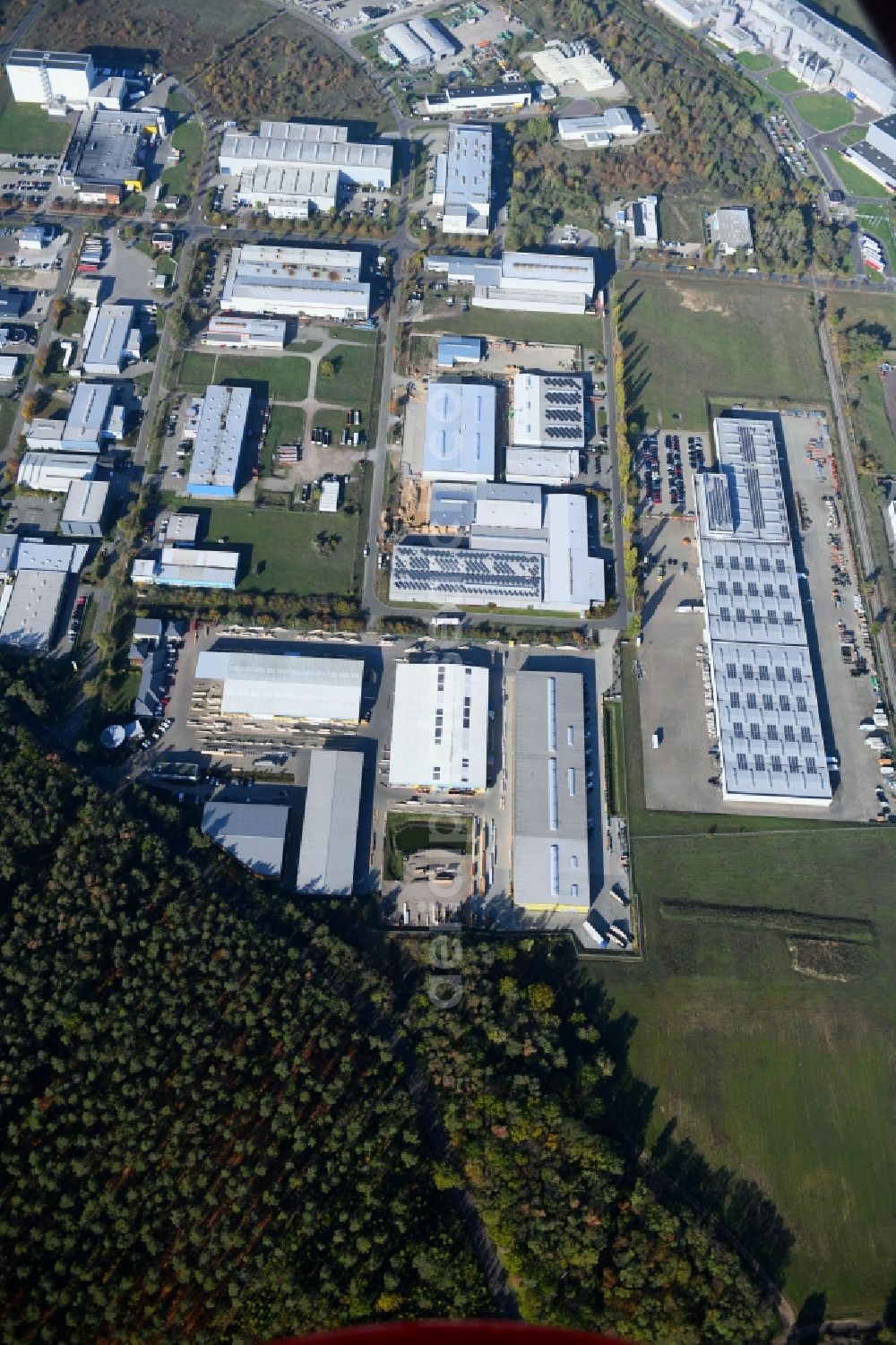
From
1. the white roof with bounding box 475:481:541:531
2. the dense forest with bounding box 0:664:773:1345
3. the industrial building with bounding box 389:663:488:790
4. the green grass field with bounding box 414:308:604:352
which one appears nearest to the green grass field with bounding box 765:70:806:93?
the green grass field with bounding box 414:308:604:352

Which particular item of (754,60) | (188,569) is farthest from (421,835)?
(754,60)

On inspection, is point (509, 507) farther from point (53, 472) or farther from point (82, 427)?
point (53, 472)

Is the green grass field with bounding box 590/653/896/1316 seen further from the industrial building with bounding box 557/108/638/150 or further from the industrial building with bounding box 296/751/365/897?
the industrial building with bounding box 557/108/638/150

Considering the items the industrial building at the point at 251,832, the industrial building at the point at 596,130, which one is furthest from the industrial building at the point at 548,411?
the industrial building at the point at 251,832

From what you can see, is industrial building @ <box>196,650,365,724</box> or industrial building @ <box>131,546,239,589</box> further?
industrial building @ <box>131,546,239,589</box>

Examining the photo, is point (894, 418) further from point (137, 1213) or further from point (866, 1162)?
point (137, 1213)

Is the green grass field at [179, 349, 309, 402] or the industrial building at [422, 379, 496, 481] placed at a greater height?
the green grass field at [179, 349, 309, 402]

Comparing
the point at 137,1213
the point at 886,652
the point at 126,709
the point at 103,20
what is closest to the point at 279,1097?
the point at 137,1213
